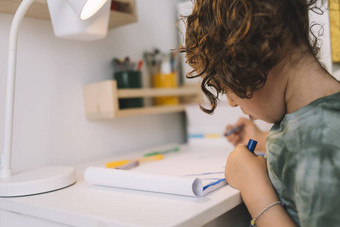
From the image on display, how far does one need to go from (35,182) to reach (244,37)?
18.3 inches

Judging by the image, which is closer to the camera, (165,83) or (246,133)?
(246,133)

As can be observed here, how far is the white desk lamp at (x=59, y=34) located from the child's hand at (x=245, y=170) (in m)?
0.33

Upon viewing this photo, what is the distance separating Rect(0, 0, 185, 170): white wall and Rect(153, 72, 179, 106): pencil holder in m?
0.08

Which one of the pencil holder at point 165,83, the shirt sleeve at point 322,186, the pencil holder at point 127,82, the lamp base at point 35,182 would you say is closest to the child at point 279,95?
the shirt sleeve at point 322,186

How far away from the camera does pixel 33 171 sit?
739 mm

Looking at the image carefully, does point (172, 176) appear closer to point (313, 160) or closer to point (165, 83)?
point (313, 160)

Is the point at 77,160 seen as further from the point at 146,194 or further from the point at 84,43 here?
the point at 146,194

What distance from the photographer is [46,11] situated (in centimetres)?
85

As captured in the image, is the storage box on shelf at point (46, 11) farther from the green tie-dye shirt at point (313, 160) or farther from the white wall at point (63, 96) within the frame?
the green tie-dye shirt at point (313, 160)


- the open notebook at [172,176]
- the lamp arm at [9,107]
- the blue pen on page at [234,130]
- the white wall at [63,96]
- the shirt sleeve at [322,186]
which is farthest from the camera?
the blue pen on page at [234,130]

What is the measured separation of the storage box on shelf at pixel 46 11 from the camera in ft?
2.55

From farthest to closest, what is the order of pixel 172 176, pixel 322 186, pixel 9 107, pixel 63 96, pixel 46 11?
pixel 63 96 → pixel 46 11 → pixel 9 107 → pixel 172 176 → pixel 322 186

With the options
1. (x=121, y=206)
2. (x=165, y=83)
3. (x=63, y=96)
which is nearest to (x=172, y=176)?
(x=121, y=206)

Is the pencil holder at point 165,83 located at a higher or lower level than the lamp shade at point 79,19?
lower
